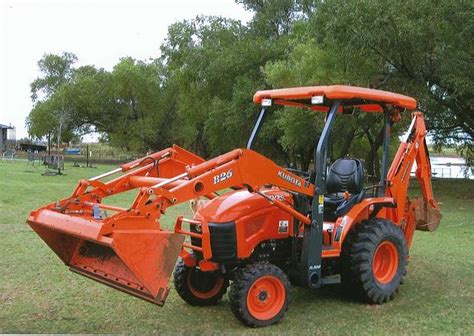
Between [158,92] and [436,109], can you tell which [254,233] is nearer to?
[436,109]

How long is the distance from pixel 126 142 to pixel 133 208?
47.3 metres

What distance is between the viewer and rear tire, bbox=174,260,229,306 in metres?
6.23

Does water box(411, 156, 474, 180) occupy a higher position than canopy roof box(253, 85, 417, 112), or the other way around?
canopy roof box(253, 85, 417, 112)

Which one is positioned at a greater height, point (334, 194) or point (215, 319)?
point (334, 194)

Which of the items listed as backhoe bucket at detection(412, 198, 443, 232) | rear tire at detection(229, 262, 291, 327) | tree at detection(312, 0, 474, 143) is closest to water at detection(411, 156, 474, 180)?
tree at detection(312, 0, 474, 143)

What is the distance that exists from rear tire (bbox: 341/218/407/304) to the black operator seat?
0.96ft

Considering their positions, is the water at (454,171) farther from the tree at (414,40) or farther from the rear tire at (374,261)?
the rear tire at (374,261)

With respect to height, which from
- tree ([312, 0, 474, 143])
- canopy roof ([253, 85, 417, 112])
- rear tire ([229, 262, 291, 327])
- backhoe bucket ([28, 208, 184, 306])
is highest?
tree ([312, 0, 474, 143])

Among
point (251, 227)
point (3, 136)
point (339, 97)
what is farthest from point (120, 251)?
point (3, 136)

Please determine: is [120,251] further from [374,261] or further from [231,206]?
[374,261]

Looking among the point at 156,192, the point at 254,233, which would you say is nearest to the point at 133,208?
the point at 156,192

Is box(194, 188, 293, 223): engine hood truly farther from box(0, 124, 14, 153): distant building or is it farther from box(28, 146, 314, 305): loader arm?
box(0, 124, 14, 153): distant building

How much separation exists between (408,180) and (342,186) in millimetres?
891

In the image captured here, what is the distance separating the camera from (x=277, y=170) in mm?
5645
